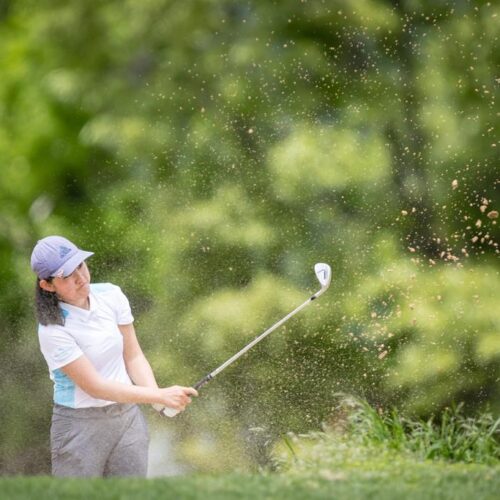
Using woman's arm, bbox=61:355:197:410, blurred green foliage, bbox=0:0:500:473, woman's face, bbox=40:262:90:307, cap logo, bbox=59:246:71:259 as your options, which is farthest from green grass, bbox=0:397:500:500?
blurred green foliage, bbox=0:0:500:473

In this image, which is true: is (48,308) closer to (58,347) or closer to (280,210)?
(58,347)

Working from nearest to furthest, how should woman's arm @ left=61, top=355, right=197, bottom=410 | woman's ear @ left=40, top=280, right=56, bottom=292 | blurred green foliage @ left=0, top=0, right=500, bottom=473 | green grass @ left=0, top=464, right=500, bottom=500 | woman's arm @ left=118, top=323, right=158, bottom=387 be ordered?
green grass @ left=0, top=464, right=500, bottom=500 < woman's arm @ left=61, top=355, right=197, bottom=410 < woman's ear @ left=40, top=280, right=56, bottom=292 < woman's arm @ left=118, top=323, right=158, bottom=387 < blurred green foliage @ left=0, top=0, right=500, bottom=473

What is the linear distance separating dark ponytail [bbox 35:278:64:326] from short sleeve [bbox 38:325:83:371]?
1.0 inches

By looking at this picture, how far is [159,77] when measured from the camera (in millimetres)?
6594

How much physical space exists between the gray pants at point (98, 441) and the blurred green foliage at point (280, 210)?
2.46m

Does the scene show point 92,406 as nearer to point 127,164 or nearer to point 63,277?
point 63,277

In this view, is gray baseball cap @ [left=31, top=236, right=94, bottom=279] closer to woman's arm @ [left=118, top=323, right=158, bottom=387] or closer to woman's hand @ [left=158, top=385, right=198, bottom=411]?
woman's arm @ [left=118, top=323, right=158, bottom=387]

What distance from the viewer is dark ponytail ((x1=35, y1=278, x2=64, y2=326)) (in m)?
3.48

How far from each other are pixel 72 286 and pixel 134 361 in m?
0.40

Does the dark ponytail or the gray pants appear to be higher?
the dark ponytail

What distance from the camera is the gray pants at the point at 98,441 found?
353 centimetres

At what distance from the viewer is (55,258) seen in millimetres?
3469

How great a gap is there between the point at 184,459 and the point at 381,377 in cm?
137

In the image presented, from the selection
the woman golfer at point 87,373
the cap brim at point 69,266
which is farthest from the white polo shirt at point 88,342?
the cap brim at point 69,266
